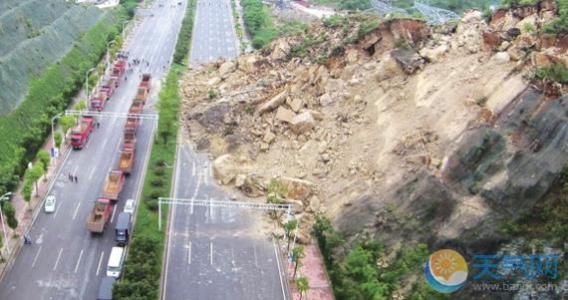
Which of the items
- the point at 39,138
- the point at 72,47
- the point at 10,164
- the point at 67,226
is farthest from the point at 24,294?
the point at 72,47

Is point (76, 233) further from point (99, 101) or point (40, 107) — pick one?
point (99, 101)

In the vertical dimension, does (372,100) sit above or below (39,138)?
above

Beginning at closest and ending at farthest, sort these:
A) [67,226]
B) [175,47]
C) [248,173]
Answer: [67,226] → [248,173] → [175,47]

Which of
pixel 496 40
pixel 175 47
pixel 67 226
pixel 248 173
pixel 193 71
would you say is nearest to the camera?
pixel 67 226

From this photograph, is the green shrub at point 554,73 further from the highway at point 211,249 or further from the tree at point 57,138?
the tree at point 57,138

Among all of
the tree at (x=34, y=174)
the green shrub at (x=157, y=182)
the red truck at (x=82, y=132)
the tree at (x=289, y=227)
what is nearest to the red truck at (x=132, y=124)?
the red truck at (x=82, y=132)

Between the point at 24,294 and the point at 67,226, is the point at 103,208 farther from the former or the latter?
the point at 24,294
